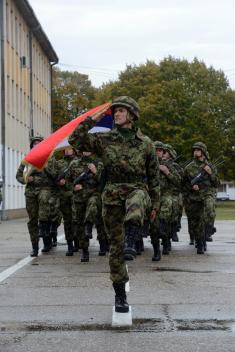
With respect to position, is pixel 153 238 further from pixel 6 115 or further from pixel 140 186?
pixel 6 115

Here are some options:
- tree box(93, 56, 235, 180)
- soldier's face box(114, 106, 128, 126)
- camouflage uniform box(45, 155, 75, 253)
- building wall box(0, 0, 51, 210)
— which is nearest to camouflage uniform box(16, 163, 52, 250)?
camouflage uniform box(45, 155, 75, 253)

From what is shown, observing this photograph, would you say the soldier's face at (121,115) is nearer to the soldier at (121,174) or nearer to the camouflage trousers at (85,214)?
the soldier at (121,174)

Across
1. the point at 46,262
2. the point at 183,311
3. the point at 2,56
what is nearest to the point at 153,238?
the point at 46,262

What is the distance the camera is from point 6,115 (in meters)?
42.5

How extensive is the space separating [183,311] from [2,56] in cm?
3309

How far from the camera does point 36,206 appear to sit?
15.1 metres

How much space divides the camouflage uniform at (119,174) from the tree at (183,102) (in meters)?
55.5

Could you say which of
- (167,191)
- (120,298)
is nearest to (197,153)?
(167,191)

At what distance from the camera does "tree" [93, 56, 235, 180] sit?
64.3 m

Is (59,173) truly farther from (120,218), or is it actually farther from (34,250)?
(120,218)

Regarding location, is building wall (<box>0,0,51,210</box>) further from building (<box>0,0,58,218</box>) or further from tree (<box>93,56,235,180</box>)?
tree (<box>93,56,235,180</box>)

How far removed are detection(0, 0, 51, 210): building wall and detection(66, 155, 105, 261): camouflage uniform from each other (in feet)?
89.3

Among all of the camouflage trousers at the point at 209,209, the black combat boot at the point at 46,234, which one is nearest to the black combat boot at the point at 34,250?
the black combat boot at the point at 46,234

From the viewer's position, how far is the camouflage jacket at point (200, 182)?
15805 mm
